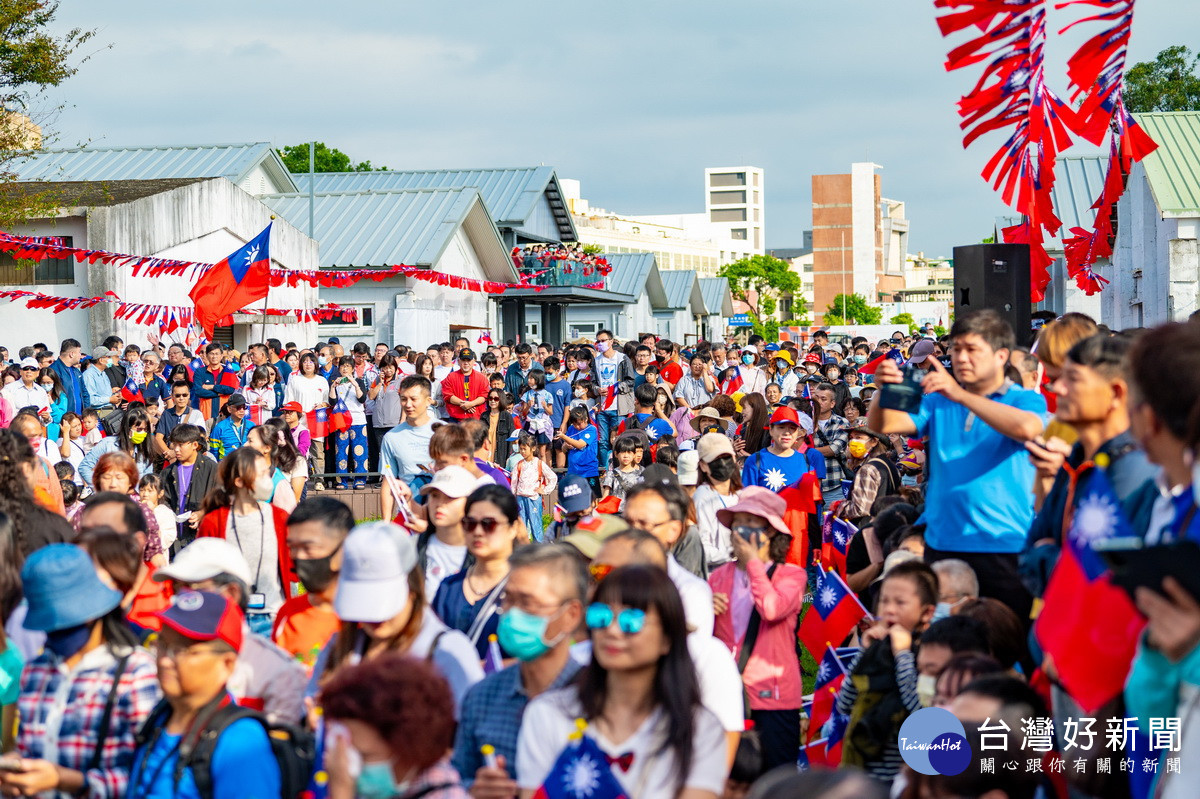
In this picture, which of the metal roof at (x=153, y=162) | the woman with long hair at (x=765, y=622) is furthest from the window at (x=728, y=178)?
the woman with long hair at (x=765, y=622)

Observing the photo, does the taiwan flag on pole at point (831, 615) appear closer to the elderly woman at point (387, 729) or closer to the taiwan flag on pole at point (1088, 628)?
the taiwan flag on pole at point (1088, 628)

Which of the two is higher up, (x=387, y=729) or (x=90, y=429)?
(x=90, y=429)

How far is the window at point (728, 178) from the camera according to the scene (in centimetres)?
19325

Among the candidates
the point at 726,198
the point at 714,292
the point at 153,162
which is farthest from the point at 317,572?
the point at 726,198

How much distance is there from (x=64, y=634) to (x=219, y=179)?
24.2 m

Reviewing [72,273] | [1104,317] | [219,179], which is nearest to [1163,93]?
[1104,317]

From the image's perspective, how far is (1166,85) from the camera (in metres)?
44.0

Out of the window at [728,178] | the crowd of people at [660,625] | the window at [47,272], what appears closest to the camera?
the crowd of people at [660,625]

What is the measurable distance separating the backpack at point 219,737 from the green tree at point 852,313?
124m

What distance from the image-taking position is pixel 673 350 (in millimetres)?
17531

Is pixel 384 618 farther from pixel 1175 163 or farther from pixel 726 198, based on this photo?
pixel 726 198

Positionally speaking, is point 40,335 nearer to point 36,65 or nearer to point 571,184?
point 36,65

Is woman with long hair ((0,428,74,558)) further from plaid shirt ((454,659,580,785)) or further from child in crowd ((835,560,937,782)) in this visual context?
child in crowd ((835,560,937,782))

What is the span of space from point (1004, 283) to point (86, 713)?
229 inches
